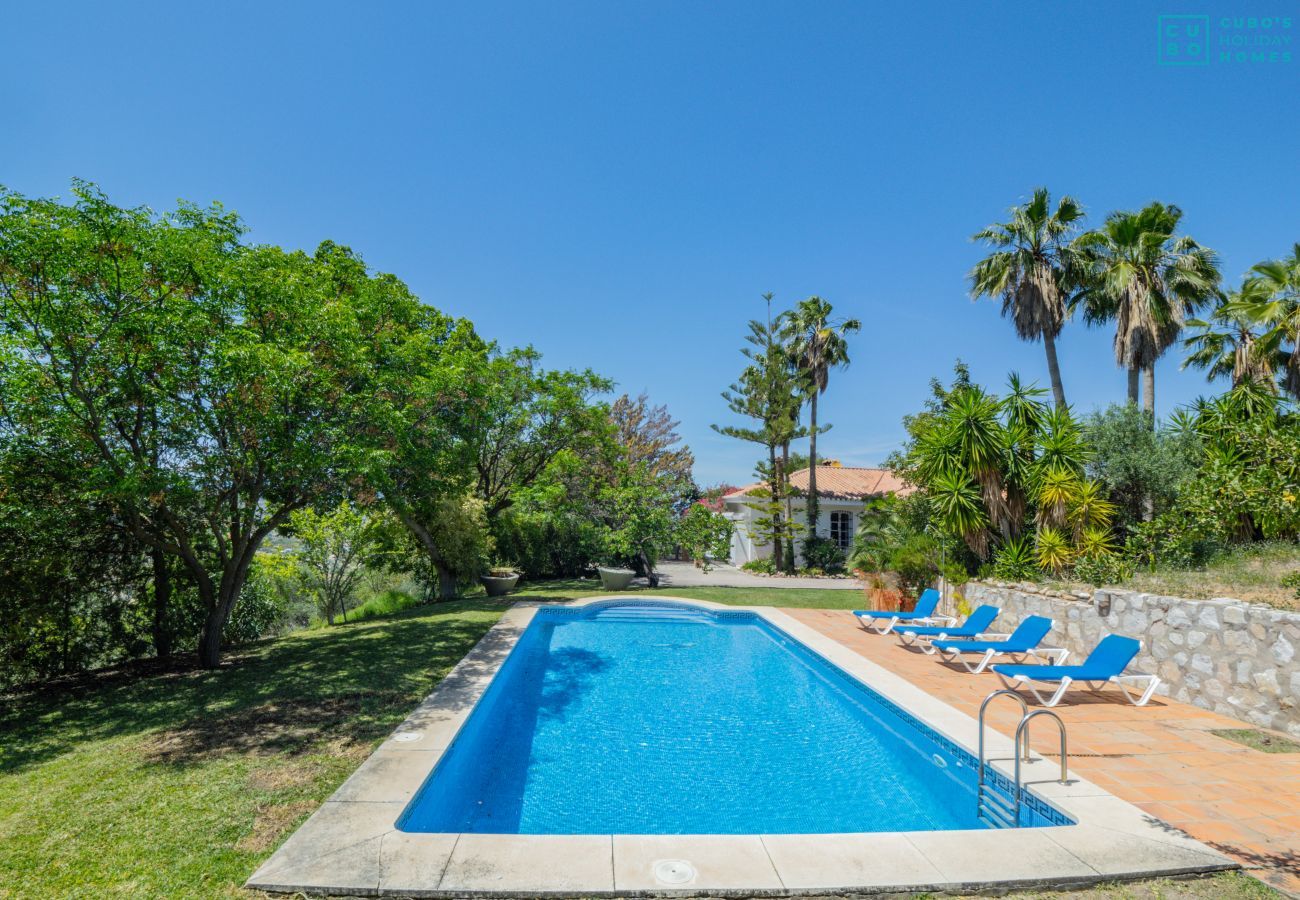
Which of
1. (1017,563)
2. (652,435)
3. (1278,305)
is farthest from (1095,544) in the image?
(652,435)

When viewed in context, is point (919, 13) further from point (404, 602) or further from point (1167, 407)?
point (404, 602)

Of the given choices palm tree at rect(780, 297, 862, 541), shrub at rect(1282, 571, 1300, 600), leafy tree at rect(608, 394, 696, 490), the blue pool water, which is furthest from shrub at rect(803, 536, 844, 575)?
shrub at rect(1282, 571, 1300, 600)

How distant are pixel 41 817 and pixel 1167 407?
18579mm

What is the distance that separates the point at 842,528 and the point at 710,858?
2542 cm

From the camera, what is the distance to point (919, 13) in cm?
1011

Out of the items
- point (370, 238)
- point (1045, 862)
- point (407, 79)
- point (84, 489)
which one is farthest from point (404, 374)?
point (1045, 862)

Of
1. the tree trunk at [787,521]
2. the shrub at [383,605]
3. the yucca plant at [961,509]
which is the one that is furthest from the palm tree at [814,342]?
the shrub at [383,605]

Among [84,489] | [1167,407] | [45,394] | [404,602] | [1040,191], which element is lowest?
[404,602]

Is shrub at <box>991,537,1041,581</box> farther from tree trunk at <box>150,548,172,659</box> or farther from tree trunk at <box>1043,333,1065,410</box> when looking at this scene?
tree trunk at <box>150,548,172,659</box>

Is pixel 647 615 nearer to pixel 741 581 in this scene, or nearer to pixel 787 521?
pixel 741 581

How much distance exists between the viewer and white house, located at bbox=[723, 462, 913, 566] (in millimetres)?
26562

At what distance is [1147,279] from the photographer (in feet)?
54.4

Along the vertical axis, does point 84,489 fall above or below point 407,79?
below

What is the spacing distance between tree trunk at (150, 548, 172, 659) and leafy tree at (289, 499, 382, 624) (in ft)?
9.95
